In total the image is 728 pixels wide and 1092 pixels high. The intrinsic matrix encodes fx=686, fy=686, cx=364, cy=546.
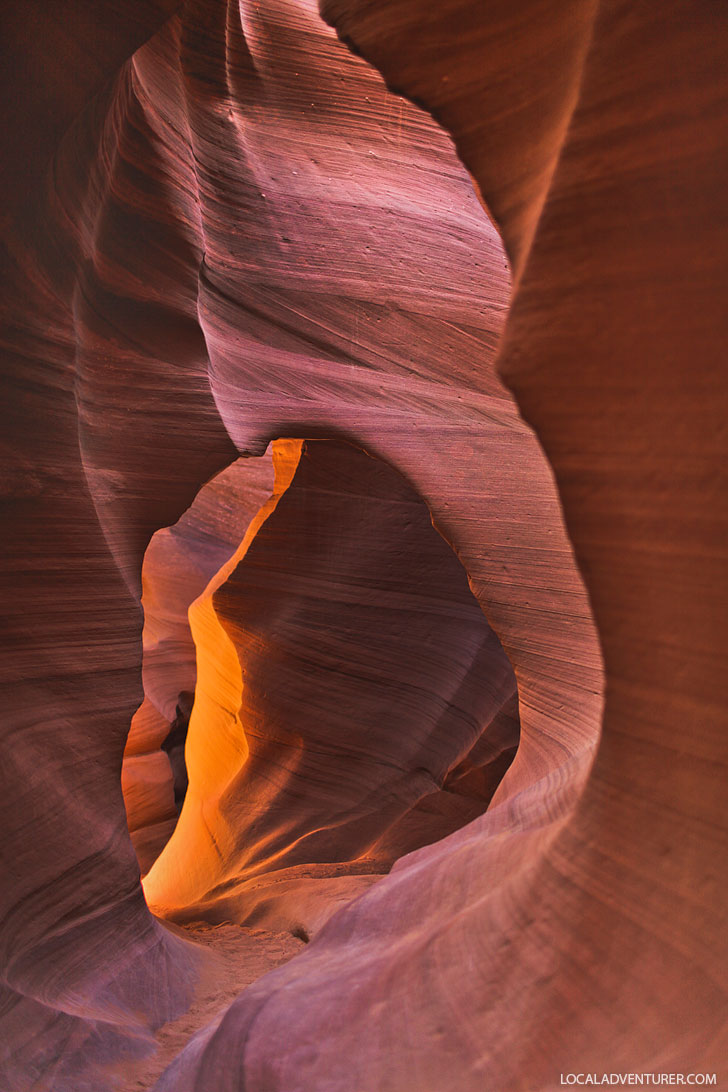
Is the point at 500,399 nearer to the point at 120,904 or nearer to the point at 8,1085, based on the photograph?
the point at 120,904

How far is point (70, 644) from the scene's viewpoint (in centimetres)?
349

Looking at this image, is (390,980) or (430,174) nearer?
(390,980)

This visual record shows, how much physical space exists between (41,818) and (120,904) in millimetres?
822

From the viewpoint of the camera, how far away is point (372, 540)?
5547 mm

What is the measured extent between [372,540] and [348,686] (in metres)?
1.26

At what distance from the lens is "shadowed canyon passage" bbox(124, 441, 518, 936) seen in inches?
219

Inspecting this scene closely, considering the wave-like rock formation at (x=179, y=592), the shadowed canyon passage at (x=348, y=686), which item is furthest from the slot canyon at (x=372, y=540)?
the wave-like rock formation at (x=179, y=592)

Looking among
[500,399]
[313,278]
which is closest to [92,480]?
[313,278]

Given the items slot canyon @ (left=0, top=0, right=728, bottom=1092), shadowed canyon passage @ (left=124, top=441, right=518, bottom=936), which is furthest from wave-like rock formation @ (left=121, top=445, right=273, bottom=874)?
shadowed canyon passage @ (left=124, top=441, right=518, bottom=936)

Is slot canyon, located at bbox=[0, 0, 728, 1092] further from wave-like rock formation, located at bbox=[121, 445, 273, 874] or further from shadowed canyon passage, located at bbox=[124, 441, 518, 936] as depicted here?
wave-like rock formation, located at bbox=[121, 445, 273, 874]

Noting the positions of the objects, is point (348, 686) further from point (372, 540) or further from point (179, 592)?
point (179, 592)

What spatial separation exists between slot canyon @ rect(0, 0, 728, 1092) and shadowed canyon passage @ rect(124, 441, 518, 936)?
0.03m

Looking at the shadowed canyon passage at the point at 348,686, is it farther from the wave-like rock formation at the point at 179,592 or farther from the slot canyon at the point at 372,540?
the wave-like rock formation at the point at 179,592

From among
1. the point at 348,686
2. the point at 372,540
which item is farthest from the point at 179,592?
the point at 372,540
